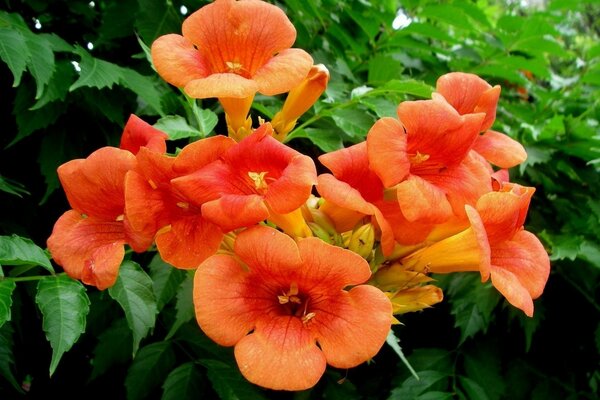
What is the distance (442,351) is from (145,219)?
70.8 inches

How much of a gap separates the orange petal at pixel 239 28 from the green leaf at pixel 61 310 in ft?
2.28

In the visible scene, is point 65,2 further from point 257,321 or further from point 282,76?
point 257,321

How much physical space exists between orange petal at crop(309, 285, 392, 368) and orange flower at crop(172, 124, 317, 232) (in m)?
0.23

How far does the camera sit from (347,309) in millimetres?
1203

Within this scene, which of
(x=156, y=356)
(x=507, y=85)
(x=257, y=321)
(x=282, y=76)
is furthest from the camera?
(x=507, y=85)

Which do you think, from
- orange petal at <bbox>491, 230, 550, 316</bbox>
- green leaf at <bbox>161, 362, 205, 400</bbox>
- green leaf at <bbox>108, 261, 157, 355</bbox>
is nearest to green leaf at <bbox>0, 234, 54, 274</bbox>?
green leaf at <bbox>108, 261, 157, 355</bbox>

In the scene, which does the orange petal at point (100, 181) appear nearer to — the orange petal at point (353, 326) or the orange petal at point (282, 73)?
the orange petal at point (282, 73)

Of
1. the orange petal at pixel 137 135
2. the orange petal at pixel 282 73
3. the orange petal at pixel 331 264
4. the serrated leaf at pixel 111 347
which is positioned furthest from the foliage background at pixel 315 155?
the orange petal at pixel 331 264

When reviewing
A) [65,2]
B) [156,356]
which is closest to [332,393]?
[156,356]

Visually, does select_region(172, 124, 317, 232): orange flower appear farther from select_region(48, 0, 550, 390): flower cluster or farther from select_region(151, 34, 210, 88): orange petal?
select_region(151, 34, 210, 88): orange petal

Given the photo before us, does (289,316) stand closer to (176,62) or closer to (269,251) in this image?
(269,251)

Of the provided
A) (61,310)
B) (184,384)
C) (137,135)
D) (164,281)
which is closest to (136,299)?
(61,310)

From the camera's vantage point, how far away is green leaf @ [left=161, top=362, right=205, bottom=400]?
2027 mm

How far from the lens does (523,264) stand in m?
1.41
